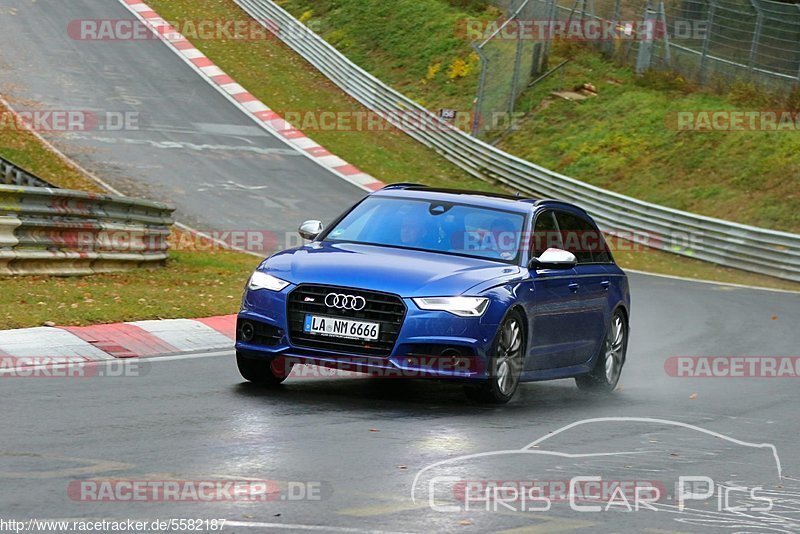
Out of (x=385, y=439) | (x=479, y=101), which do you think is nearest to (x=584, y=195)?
(x=479, y=101)

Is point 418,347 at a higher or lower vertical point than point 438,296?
lower

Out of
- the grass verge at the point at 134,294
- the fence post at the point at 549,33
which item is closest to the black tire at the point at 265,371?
the grass verge at the point at 134,294

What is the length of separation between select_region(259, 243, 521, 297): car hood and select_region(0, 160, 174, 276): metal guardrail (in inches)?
243

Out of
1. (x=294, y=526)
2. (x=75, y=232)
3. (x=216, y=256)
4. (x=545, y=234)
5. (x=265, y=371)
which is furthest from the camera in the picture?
(x=216, y=256)

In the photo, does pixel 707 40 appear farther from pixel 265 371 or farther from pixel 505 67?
pixel 265 371

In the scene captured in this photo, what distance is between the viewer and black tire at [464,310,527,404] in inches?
395

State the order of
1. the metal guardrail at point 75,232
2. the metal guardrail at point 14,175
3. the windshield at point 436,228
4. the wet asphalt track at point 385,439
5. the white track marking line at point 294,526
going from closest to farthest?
the white track marking line at point 294,526 → the wet asphalt track at point 385,439 → the windshield at point 436,228 → the metal guardrail at point 75,232 → the metal guardrail at point 14,175

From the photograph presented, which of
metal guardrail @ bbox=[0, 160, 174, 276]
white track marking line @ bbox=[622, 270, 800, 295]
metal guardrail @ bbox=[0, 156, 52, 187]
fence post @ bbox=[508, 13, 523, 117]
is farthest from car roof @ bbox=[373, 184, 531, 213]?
fence post @ bbox=[508, 13, 523, 117]

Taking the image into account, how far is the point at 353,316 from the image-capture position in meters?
9.76

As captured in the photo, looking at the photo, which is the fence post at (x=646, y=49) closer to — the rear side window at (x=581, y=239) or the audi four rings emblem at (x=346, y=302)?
the rear side window at (x=581, y=239)

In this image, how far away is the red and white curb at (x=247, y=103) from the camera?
112ft

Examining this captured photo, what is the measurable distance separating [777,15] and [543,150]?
655 centimetres

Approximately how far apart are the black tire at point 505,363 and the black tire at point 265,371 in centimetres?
138

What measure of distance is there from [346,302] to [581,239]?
10.0 feet
